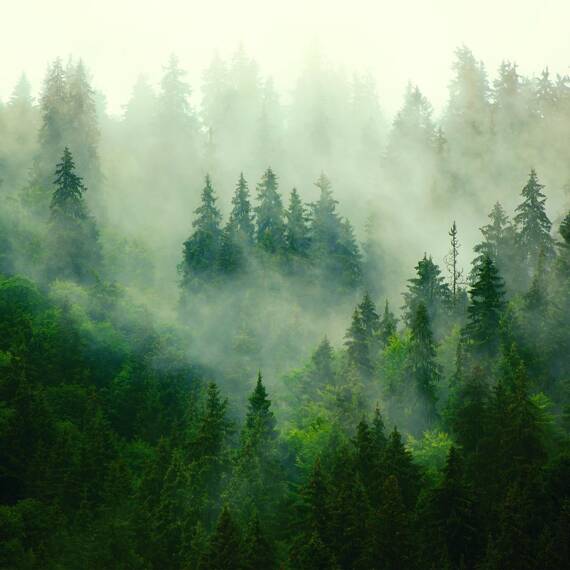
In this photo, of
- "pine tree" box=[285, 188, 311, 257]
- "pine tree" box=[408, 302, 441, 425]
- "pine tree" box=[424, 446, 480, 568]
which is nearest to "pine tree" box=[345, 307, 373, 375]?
"pine tree" box=[408, 302, 441, 425]

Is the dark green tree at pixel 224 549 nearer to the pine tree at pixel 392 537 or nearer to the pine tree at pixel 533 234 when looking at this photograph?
the pine tree at pixel 392 537

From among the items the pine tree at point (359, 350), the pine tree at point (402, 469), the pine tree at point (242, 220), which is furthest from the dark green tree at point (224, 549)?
the pine tree at point (242, 220)

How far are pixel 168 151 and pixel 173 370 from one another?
148 ft

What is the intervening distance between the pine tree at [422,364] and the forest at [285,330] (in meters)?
0.17

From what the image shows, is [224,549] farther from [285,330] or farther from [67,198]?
[67,198]

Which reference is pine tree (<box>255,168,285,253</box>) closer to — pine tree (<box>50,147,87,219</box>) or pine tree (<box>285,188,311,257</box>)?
pine tree (<box>285,188,311,257</box>)

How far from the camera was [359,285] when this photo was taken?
81.2m

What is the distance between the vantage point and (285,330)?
7444 centimetres

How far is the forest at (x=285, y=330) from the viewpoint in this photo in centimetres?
4441

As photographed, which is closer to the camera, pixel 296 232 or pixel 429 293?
pixel 429 293

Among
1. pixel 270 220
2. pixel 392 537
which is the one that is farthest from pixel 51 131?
pixel 392 537

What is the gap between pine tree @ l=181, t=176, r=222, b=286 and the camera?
258ft

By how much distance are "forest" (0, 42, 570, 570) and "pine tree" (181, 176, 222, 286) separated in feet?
0.92

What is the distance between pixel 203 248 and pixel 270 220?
7.49m
